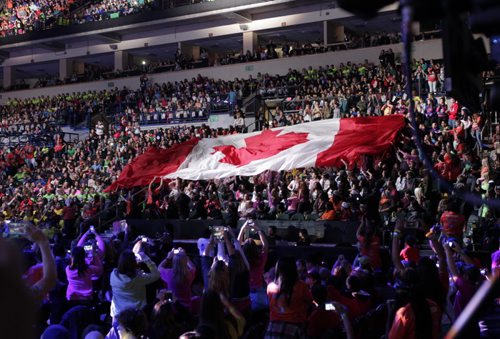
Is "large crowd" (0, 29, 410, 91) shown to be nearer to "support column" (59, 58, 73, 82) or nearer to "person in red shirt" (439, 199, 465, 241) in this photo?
"support column" (59, 58, 73, 82)

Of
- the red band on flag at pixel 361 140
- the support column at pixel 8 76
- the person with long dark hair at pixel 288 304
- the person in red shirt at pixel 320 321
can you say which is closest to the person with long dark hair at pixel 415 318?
the person with long dark hair at pixel 288 304

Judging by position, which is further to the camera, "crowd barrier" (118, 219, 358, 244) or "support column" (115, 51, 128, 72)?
"support column" (115, 51, 128, 72)

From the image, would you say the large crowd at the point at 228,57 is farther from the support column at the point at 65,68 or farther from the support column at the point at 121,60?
the support column at the point at 65,68

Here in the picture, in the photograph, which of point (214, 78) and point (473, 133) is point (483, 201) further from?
point (214, 78)

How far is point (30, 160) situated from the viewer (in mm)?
30344

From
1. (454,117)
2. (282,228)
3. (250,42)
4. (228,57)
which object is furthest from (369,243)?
(250,42)

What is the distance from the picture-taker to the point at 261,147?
685 inches

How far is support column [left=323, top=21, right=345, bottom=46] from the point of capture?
33688mm

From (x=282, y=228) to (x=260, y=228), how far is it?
1972 millimetres

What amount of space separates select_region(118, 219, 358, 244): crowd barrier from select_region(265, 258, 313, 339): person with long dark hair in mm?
6866

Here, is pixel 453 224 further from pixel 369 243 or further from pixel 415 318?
pixel 415 318

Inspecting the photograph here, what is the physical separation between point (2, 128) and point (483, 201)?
119ft

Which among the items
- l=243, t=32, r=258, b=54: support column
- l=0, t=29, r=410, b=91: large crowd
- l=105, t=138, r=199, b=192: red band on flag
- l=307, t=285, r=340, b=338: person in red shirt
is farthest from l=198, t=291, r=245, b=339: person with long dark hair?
l=243, t=32, r=258, b=54: support column

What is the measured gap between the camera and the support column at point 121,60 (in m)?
40.8
